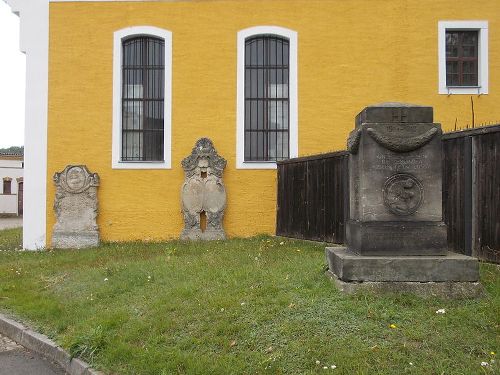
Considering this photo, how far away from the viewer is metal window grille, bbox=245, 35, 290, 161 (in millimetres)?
13703

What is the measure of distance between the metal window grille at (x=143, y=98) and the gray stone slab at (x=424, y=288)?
30.4 feet

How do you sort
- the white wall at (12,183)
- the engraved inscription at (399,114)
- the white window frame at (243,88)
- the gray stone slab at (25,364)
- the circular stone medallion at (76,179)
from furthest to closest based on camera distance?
the white wall at (12,183) < the white window frame at (243,88) < the circular stone medallion at (76,179) < the engraved inscription at (399,114) < the gray stone slab at (25,364)

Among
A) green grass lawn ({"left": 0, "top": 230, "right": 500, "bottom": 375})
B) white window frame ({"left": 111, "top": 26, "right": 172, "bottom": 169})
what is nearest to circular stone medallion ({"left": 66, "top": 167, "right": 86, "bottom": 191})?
white window frame ({"left": 111, "top": 26, "right": 172, "bottom": 169})

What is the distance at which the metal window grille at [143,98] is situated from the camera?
13.8 m

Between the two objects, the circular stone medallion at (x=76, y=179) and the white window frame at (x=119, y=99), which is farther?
the white window frame at (x=119, y=99)

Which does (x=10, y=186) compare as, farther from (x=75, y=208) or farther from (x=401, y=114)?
(x=401, y=114)

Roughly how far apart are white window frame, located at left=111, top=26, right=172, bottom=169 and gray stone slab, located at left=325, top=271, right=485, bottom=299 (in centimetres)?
866

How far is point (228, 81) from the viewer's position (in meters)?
13.4

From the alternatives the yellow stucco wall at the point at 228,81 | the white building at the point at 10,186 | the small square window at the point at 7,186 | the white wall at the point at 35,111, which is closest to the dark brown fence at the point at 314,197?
the yellow stucco wall at the point at 228,81

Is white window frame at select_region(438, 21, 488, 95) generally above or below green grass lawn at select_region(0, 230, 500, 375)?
above

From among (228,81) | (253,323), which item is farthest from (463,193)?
(228,81)

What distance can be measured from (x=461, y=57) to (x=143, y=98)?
897 cm

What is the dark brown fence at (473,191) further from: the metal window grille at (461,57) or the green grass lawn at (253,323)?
the metal window grille at (461,57)

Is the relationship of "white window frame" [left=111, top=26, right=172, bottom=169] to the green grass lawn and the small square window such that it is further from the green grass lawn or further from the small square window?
the small square window
